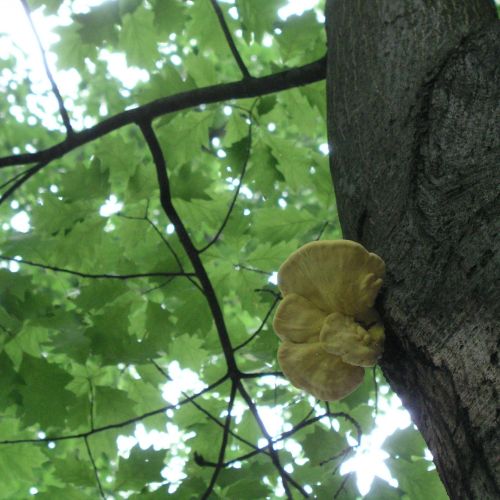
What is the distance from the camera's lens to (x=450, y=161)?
1.48 metres

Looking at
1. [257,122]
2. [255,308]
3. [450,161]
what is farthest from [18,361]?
[450,161]

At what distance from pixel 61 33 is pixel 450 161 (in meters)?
2.85

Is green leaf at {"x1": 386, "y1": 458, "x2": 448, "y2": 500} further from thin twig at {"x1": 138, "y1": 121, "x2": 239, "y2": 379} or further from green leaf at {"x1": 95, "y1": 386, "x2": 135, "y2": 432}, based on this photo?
green leaf at {"x1": 95, "y1": 386, "x2": 135, "y2": 432}

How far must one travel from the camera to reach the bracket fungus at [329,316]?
1.49 meters

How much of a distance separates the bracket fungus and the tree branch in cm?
143

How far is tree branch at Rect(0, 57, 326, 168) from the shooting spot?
9.35 ft

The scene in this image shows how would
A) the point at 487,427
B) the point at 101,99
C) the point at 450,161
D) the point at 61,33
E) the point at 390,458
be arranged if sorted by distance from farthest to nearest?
1. the point at 101,99
2. the point at 61,33
3. the point at 390,458
4. the point at 450,161
5. the point at 487,427

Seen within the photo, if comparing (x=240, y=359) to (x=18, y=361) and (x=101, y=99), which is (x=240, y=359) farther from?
(x=101, y=99)

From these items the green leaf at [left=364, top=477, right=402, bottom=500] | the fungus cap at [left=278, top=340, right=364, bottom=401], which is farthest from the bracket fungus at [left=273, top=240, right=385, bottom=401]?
the green leaf at [left=364, top=477, right=402, bottom=500]

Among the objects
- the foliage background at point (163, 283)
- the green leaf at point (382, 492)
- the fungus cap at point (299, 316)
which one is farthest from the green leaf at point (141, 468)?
the fungus cap at point (299, 316)

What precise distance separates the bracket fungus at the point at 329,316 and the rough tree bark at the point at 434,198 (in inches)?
2.1

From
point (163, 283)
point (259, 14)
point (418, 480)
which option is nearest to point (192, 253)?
point (163, 283)

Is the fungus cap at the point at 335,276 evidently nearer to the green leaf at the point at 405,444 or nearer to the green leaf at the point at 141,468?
the green leaf at the point at 141,468

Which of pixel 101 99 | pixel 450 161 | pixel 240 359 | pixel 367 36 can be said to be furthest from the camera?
pixel 101 99
